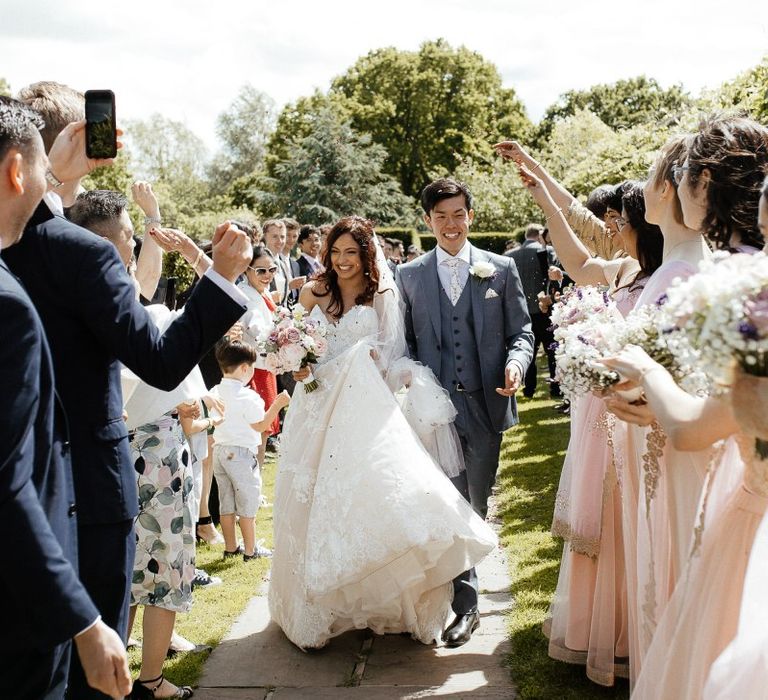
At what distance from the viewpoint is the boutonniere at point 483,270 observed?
497cm

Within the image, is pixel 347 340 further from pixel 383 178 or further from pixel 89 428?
pixel 383 178

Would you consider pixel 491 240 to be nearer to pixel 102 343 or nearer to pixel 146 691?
pixel 146 691

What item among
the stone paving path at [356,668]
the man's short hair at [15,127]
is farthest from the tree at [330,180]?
the man's short hair at [15,127]

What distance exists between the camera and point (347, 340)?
499cm

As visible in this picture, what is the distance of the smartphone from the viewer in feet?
9.93

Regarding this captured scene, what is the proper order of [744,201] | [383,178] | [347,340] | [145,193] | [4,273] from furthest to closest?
[383,178]
[347,340]
[145,193]
[744,201]
[4,273]

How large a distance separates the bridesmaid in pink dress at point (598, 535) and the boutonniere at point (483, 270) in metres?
0.93

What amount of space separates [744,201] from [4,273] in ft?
8.14

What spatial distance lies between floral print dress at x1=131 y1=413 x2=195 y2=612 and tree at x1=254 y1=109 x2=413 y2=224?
34565mm

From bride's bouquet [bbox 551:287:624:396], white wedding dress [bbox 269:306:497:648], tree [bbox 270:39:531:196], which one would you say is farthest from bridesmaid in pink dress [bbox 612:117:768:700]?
tree [bbox 270:39:531:196]

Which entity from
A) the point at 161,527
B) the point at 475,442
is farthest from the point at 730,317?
the point at 475,442

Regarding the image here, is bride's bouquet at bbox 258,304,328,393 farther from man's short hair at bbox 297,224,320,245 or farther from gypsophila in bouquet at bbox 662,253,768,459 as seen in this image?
man's short hair at bbox 297,224,320,245

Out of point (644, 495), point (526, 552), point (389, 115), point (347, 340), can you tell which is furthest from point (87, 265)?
point (389, 115)

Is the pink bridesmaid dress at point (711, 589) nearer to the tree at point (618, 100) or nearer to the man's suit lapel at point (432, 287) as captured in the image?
the man's suit lapel at point (432, 287)
